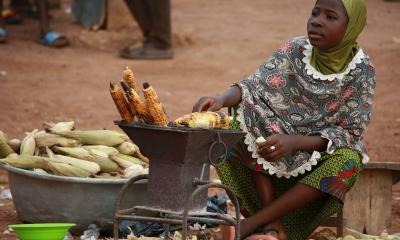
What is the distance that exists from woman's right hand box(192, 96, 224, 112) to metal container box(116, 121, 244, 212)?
0.29 meters

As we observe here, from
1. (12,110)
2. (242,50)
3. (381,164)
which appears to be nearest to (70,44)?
(242,50)

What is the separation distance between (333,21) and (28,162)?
6.23ft

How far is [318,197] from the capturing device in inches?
169

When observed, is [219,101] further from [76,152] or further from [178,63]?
[178,63]

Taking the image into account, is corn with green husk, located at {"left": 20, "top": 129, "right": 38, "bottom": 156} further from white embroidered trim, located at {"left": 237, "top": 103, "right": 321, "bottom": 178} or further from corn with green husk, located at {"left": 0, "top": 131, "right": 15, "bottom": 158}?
white embroidered trim, located at {"left": 237, "top": 103, "right": 321, "bottom": 178}

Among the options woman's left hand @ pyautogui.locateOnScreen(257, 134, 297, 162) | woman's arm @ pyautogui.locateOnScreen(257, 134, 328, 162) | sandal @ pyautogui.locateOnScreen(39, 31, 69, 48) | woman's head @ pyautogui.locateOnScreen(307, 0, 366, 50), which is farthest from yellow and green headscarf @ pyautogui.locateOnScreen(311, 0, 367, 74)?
sandal @ pyautogui.locateOnScreen(39, 31, 69, 48)

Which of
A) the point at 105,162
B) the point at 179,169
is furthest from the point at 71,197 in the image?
the point at 179,169

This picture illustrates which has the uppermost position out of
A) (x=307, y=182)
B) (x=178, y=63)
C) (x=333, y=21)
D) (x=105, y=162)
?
(x=333, y=21)

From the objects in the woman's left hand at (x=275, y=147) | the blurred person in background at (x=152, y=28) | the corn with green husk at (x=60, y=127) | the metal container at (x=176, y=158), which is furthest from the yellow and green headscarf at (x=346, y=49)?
the blurred person in background at (x=152, y=28)

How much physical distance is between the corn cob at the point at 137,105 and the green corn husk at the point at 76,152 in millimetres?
1212

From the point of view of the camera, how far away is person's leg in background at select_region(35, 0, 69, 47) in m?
11.9

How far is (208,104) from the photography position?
4090 millimetres

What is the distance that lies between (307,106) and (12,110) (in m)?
4.76

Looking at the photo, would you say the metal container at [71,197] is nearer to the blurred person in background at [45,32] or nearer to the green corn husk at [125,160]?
the green corn husk at [125,160]
